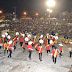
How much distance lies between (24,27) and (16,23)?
3084 mm

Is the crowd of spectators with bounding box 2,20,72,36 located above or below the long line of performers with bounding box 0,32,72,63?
above

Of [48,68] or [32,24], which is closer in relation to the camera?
[48,68]

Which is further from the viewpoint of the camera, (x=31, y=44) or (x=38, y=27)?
(x=38, y=27)

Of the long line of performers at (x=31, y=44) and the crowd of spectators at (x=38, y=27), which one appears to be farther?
the crowd of spectators at (x=38, y=27)

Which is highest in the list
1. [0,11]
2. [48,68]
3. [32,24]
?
[0,11]

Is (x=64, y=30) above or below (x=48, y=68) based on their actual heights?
above

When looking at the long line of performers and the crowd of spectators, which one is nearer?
the long line of performers

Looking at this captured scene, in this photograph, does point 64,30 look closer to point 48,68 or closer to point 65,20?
point 65,20

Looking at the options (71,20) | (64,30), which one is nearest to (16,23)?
(64,30)

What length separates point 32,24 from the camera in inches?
1075

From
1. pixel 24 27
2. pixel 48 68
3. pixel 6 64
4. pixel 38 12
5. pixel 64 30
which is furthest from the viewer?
pixel 38 12

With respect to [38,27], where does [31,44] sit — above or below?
below

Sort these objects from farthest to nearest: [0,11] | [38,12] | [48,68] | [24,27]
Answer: [38,12] → [0,11] → [24,27] → [48,68]

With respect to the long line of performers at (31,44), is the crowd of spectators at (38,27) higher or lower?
higher
